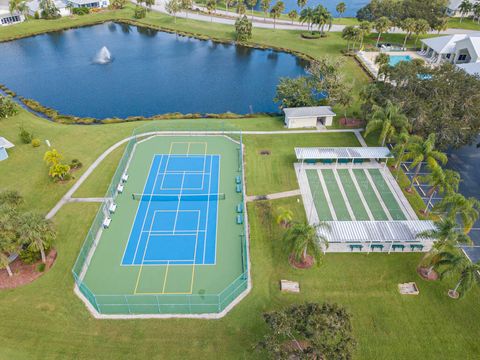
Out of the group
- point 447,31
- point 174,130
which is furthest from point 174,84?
point 447,31

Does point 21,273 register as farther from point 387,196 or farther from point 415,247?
point 387,196

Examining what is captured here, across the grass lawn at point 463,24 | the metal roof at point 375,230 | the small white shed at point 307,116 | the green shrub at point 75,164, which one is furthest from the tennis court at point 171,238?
the grass lawn at point 463,24

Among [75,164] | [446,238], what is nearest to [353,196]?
[446,238]

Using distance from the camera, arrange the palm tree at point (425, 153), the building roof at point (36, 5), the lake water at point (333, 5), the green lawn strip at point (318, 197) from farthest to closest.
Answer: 1. the lake water at point (333, 5)
2. the building roof at point (36, 5)
3. the green lawn strip at point (318, 197)
4. the palm tree at point (425, 153)

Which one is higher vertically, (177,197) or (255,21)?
(255,21)

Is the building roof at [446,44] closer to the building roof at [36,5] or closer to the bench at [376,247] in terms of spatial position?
the bench at [376,247]

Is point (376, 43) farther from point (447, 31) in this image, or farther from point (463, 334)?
point (463, 334)
